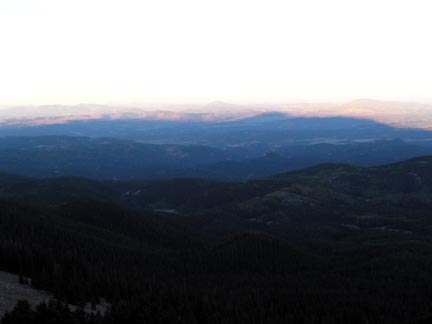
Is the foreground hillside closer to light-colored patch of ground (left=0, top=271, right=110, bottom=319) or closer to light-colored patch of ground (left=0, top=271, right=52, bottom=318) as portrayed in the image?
light-colored patch of ground (left=0, top=271, right=110, bottom=319)

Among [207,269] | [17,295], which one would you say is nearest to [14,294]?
[17,295]

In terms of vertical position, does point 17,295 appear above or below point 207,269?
above

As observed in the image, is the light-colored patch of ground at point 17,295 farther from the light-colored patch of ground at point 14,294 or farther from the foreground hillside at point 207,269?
the foreground hillside at point 207,269

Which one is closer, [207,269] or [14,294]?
[14,294]

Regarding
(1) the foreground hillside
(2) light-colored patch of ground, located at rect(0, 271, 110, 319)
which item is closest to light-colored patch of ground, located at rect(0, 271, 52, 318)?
(2) light-colored patch of ground, located at rect(0, 271, 110, 319)

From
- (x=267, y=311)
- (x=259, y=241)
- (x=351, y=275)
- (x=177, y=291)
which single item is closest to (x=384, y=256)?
(x=351, y=275)

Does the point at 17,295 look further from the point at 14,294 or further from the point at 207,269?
the point at 207,269

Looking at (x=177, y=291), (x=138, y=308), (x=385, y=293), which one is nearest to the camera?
(x=138, y=308)

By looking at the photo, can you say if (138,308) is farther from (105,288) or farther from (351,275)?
(351,275)

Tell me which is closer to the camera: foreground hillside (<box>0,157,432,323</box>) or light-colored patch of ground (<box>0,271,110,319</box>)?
light-colored patch of ground (<box>0,271,110,319</box>)
